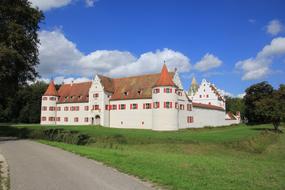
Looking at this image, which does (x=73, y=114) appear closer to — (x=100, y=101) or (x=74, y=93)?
(x=74, y=93)

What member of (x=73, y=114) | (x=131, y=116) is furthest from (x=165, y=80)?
(x=73, y=114)

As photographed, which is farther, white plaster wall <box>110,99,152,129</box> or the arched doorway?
the arched doorway

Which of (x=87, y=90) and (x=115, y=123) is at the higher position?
(x=87, y=90)

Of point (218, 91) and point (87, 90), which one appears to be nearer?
point (87, 90)

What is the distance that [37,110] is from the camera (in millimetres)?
80250

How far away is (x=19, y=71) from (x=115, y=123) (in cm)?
3288

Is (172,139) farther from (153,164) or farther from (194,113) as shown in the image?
(194,113)

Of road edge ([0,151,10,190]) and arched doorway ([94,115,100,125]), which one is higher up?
arched doorway ([94,115,100,125])

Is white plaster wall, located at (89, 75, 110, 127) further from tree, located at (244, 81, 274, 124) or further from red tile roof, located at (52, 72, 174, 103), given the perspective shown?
tree, located at (244, 81, 274, 124)

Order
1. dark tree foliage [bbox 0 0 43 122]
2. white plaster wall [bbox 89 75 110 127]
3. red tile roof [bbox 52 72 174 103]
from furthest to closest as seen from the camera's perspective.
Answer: white plaster wall [bbox 89 75 110 127] → red tile roof [bbox 52 72 174 103] → dark tree foliage [bbox 0 0 43 122]

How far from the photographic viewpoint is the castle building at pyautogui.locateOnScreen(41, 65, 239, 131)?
5184 centimetres

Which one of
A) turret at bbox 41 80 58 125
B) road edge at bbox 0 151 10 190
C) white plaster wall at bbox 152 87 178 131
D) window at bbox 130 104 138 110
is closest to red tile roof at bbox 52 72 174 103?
window at bbox 130 104 138 110

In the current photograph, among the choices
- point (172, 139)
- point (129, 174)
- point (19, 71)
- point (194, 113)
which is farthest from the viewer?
point (194, 113)

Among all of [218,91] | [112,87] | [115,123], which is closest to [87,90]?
[112,87]
